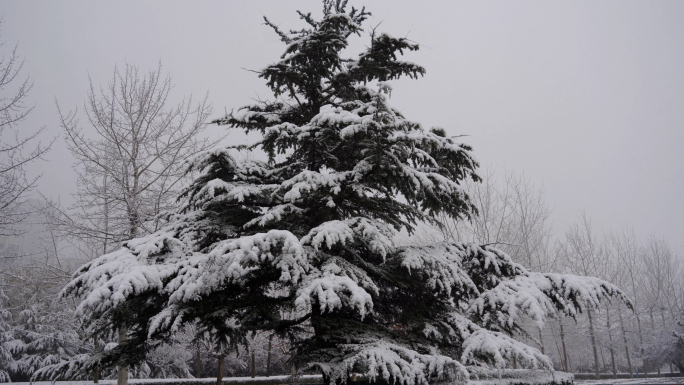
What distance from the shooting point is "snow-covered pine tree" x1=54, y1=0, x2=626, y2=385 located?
5227 millimetres

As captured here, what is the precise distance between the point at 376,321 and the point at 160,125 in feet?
28.9

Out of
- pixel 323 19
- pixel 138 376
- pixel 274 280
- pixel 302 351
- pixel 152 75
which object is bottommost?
pixel 138 376

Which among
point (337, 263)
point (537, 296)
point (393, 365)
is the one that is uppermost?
point (337, 263)

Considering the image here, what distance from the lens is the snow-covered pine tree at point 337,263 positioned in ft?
17.1

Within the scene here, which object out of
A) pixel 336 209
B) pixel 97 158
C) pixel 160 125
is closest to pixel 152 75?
pixel 160 125

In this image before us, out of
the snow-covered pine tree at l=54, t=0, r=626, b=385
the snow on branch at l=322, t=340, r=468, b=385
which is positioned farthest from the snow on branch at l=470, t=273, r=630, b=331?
the snow on branch at l=322, t=340, r=468, b=385

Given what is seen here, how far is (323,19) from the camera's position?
7.65m

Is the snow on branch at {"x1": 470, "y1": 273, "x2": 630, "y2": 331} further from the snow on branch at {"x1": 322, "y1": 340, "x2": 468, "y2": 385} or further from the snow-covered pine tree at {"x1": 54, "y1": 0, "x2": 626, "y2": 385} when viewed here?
the snow on branch at {"x1": 322, "y1": 340, "x2": 468, "y2": 385}

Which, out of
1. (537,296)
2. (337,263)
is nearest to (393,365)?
(337,263)

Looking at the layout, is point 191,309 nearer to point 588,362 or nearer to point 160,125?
point 160,125

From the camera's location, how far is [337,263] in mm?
6105

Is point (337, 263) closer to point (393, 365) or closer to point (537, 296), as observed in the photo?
point (393, 365)

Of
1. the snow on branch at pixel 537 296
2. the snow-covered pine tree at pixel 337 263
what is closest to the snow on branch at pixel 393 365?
the snow-covered pine tree at pixel 337 263

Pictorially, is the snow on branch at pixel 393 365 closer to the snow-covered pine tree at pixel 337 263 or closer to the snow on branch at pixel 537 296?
the snow-covered pine tree at pixel 337 263
